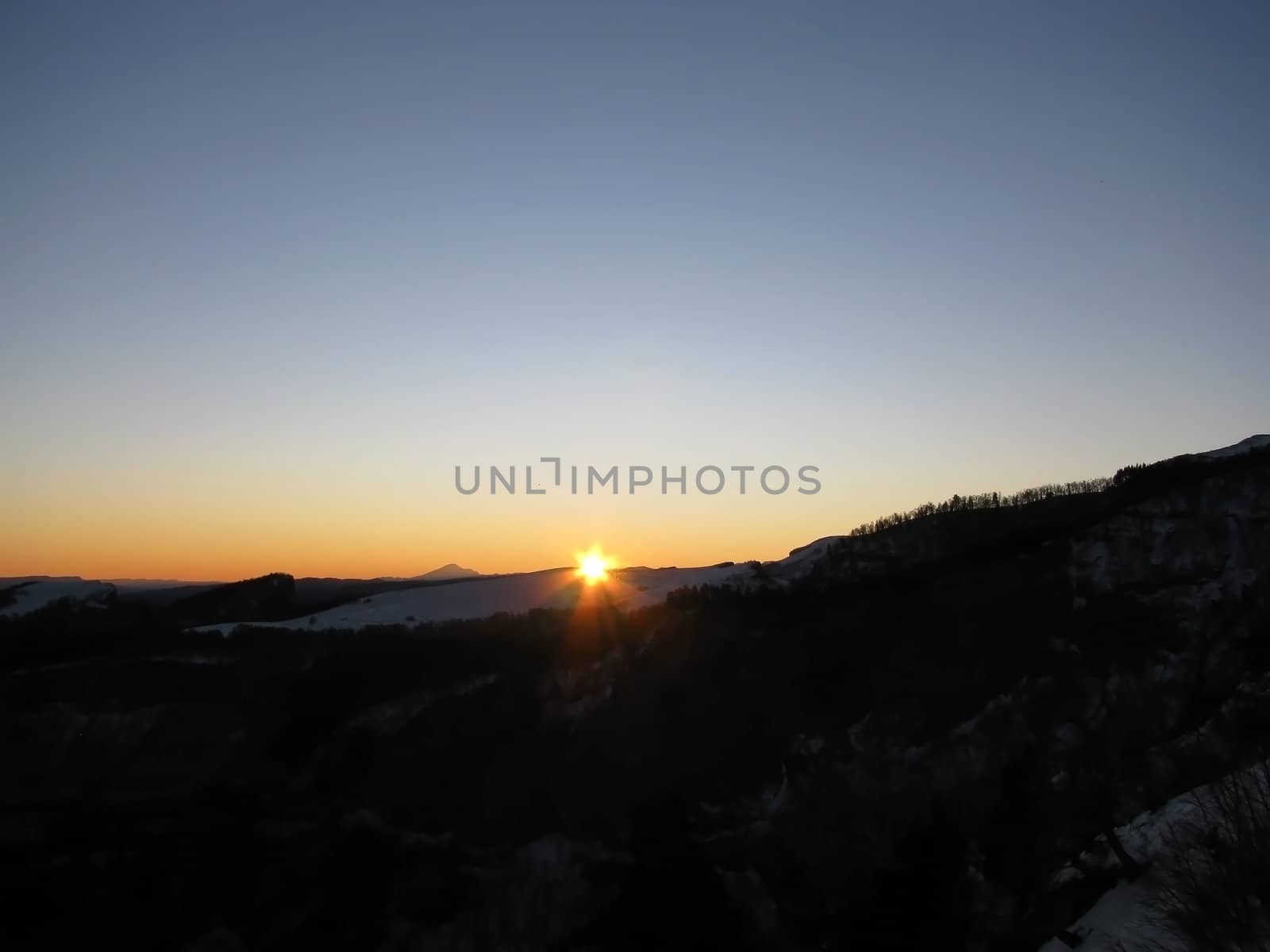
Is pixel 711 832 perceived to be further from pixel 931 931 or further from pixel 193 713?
pixel 193 713

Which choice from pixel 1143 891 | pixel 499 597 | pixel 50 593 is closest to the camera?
pixel 1143 891

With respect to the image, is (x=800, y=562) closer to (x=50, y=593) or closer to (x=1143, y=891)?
(x=1143, y=891)

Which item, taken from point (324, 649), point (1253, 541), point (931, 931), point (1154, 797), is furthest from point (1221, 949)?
point (324, 649)

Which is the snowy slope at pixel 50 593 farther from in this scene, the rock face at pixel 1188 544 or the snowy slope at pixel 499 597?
the rock face at pixel 1188 544

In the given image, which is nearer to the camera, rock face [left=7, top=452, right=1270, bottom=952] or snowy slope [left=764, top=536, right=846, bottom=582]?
rock face [left=7, top=452, right=1270, bottom=952]

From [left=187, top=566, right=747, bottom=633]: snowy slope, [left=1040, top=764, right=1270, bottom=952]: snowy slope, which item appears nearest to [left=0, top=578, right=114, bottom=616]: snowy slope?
[left=187, top=566, right=747, bottom=633]: snowy slope

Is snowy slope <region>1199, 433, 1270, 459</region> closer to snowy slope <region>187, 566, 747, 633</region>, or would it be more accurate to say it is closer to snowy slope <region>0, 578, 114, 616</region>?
snowy slope <region>187, 566, 747, 633</region>

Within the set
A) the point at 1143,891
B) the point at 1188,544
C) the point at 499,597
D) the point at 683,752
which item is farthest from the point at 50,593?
the point at 1188,544
